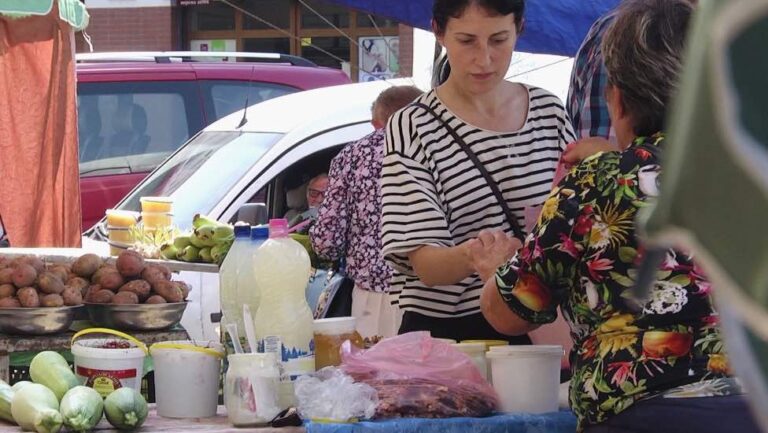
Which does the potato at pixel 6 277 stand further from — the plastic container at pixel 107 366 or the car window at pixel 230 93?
the car window at pixel 230 93

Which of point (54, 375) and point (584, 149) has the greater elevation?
point (584, 149)

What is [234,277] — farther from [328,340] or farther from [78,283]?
[78,283]

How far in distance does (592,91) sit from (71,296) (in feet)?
6.68

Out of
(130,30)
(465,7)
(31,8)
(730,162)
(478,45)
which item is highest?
(130,30)

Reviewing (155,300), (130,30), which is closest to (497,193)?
(155,300)

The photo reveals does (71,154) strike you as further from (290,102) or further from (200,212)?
Result: (290,102)

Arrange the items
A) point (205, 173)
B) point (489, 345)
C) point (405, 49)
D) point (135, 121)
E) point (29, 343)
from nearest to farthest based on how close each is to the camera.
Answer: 1. point (489, 345)
2. point (29, 343)
3. point (205, 173)
4. point (135, 121)
5. point (405, 49)

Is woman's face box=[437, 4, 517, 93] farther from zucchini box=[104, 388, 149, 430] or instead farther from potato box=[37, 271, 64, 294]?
potato box=[37, 271, 64, 294]

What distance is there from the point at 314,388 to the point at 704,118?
2231 millimetres

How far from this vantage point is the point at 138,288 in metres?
4.44

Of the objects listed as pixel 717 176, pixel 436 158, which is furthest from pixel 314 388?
pixel 717 176

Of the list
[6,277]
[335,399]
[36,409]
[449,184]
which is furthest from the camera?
[6,277]

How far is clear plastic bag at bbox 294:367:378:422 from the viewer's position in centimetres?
269

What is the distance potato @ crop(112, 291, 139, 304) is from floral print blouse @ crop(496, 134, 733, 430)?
241cm
